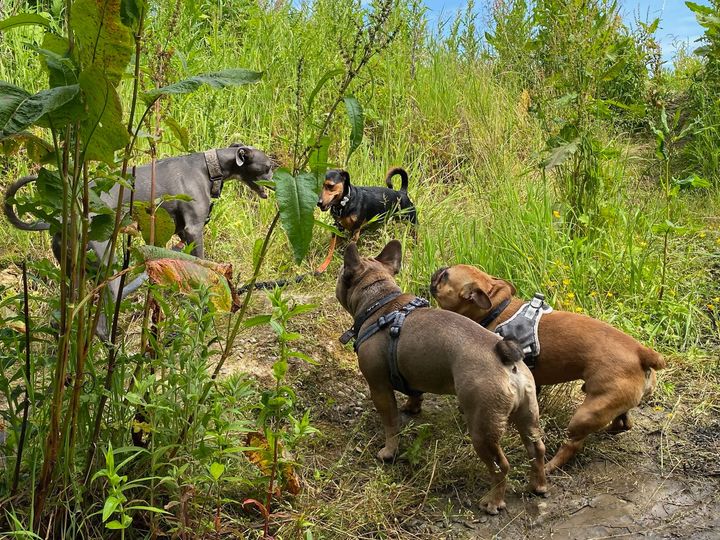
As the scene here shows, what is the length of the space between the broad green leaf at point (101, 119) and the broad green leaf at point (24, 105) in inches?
3.8

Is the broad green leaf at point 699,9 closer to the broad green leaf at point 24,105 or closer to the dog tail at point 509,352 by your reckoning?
the dog tail at point 509,352

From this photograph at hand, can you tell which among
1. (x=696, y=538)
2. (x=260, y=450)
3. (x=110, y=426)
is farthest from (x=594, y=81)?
(x=110, y=426)

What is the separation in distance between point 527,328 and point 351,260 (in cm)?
100

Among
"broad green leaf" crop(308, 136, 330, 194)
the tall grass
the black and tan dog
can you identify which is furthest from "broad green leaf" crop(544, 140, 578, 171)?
"broad green leaf" crop(308, 136, 330, 194)

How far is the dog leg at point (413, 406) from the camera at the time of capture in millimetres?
3932

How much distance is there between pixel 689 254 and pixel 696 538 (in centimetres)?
302

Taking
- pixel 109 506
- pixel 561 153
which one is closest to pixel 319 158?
pixel 109 506

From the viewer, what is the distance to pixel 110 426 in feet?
8.52

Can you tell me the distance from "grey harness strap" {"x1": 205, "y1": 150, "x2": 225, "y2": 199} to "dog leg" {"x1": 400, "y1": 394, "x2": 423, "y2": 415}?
8.49 feet

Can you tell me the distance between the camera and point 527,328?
3.74 meters

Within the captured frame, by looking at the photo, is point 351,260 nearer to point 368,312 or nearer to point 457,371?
point 368,312

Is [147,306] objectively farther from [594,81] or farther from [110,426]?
[594,81]

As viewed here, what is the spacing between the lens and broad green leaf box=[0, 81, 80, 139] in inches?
63.4

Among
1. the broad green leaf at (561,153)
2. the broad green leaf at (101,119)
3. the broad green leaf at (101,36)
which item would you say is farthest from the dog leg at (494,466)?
the broad green leaf at (561,153)
